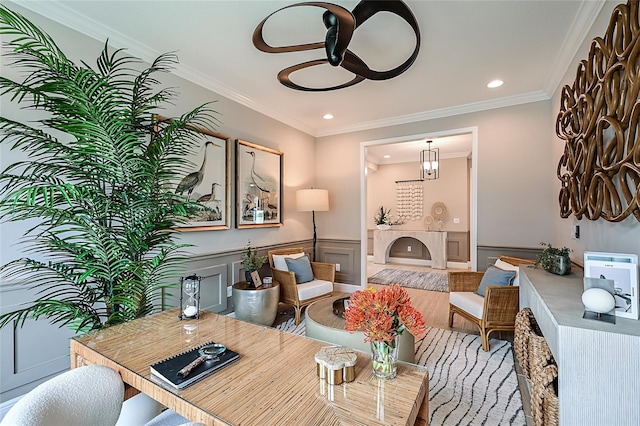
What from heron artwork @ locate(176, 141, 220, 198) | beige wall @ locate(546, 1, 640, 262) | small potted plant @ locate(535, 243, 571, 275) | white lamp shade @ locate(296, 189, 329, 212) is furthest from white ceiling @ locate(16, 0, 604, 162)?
small potted plant @ locate(535, 243, 571, 275)

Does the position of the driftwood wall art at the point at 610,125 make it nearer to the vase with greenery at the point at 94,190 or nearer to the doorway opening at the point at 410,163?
the doorway opening at the point at 410,163

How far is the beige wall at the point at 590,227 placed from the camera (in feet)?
4.90

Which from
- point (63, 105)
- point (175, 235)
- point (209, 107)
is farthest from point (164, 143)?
point (209, 107)

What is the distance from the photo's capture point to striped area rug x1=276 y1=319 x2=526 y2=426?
70.9 inches

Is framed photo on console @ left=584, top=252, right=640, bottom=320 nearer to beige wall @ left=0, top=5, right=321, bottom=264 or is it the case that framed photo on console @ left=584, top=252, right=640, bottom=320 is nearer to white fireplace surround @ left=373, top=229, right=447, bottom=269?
beige wall @ left=0, top=5, right=321, bottom=264

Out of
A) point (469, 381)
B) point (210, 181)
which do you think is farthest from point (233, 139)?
point (469, 381)

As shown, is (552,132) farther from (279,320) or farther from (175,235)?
(175,235)

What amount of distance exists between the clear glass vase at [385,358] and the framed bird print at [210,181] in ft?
7.55

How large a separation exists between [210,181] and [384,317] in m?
2.66

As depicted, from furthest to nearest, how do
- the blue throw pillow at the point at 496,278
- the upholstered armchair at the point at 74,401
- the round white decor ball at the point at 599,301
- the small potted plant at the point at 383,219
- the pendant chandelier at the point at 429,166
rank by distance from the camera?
the small potted plant at the point at 383,219
the pendant chandelier at the point at 429,166
the blue throw pillow at the point at 496,278
the round white decor ball at the point at 599,301
the upholstered armchair at the point at 74,401

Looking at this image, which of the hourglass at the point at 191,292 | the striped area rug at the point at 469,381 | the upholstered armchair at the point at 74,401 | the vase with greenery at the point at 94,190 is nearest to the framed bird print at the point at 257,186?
the vase with greenery at the point at 94,190

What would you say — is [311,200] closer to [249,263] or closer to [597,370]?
[249,263]

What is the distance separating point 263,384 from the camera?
0.96 m

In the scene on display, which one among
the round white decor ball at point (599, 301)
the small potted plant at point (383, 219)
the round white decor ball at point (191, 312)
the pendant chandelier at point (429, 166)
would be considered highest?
the pendant chandelier at point (429, 166)
